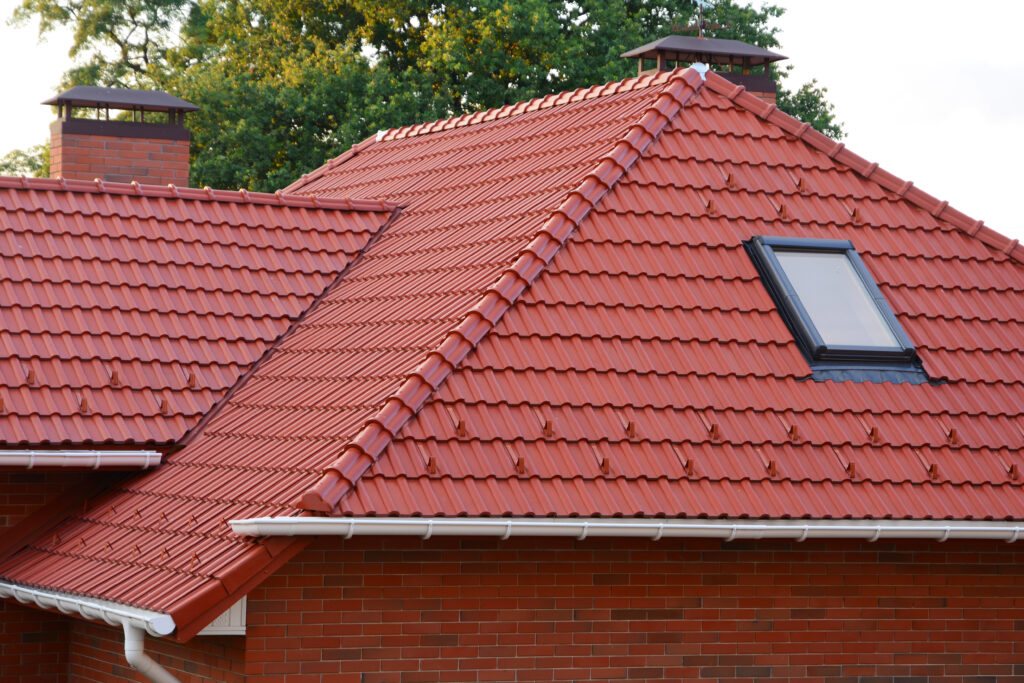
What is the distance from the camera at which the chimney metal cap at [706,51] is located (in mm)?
15797

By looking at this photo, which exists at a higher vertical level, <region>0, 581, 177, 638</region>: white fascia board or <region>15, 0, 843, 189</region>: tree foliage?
<region>15, 0, 843, 189</region>: tree foliage

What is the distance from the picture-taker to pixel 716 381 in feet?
30.0

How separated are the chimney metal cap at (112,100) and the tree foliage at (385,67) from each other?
1168cm

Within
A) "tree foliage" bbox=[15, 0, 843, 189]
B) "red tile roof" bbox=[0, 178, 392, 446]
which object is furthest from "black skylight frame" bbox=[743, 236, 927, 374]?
"tree foliage" bbox=[15, 0, 843, 189]

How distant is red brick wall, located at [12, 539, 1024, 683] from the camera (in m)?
7.83

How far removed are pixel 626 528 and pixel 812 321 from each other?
2.47 m

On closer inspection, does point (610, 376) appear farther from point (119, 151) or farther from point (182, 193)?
point (119, 151)

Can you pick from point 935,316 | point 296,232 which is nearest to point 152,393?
point 296,232

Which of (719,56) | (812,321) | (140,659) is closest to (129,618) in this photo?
(140,659)

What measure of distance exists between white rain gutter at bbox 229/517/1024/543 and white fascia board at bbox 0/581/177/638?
578mm

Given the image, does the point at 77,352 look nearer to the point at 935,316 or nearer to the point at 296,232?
the point at 296,232

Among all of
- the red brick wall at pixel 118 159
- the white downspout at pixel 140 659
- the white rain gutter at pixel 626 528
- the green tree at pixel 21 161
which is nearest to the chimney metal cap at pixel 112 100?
the red brick wall at pixel 118 159

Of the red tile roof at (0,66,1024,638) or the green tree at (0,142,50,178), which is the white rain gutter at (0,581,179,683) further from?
the green tree at (0,142,50,178)

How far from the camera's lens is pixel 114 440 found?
31.2 ft
